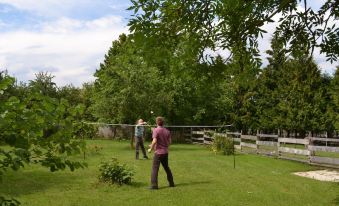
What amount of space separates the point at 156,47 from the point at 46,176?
1025 cm

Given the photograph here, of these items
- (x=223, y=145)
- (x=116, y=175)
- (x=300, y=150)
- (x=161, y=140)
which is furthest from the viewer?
(x=223, y=145)

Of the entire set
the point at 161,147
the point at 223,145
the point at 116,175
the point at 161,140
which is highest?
the point at 161,140

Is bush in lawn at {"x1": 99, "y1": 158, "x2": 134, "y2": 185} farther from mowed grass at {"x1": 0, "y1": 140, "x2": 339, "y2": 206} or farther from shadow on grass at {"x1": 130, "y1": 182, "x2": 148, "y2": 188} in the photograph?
mowed grass at {"x1": 0, "y1": 140, "x2": 339, "y2": 206}

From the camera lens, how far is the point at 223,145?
22.4 metres

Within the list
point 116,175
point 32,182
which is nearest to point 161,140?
point 116,175

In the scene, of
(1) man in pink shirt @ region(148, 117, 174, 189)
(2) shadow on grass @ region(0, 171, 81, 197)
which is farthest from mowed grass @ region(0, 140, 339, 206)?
(1) man in pink shirt @ region(148, 117, 174, 189)

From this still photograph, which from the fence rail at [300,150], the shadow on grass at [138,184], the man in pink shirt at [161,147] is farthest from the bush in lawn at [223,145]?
the man in pink shirt at [161,147]

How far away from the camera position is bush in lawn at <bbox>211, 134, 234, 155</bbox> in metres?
Result: 22.0

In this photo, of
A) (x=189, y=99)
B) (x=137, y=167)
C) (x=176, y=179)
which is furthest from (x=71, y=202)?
(x=189, y=99)

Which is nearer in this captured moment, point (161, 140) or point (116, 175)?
point (161, 140)

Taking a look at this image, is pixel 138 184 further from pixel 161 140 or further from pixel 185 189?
pixel 185 189

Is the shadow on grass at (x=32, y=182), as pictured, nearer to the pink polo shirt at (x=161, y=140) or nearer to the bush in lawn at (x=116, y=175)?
the bush in lawn at (x=116, y=175)

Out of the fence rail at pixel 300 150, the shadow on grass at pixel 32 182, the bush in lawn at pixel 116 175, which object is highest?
the fence rail at pixel 300 150

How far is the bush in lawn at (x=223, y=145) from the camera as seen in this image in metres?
22.0
